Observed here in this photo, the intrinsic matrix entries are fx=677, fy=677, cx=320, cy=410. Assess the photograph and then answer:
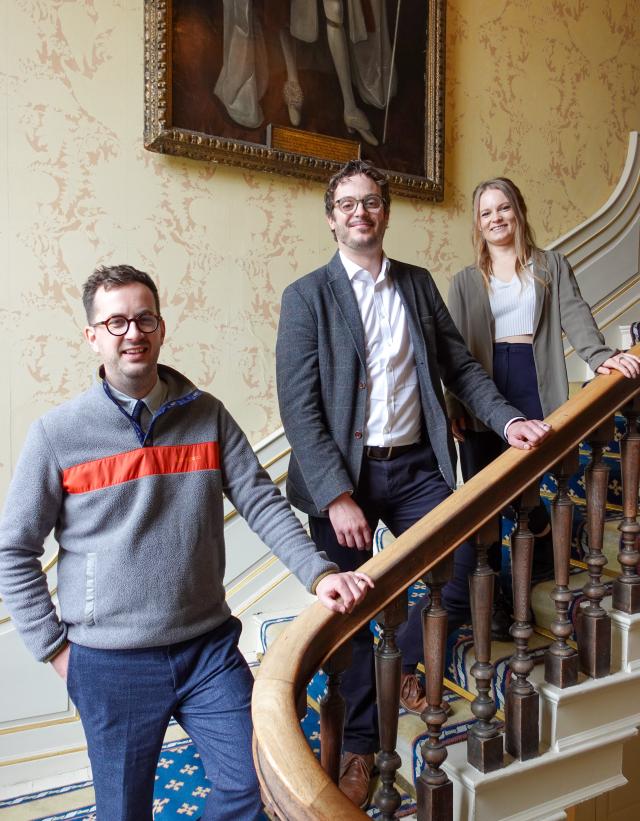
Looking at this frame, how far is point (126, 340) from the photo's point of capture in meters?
1.29

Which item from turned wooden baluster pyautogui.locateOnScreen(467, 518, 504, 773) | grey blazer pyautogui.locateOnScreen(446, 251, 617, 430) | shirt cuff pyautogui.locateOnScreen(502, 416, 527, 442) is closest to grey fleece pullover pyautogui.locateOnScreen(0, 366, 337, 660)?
turned wooden baluster pyautogui.locateOnScreen(467, 518, 504, 773)

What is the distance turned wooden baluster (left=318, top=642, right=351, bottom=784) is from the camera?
46.7 inches

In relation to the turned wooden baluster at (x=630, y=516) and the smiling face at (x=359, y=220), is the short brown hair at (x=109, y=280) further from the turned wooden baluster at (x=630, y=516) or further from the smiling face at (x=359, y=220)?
the turned wooden baluster at (x=630, y=516)

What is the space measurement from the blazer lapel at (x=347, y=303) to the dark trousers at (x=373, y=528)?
0.93 ft

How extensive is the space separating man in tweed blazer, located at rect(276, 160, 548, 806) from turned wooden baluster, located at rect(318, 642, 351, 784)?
31cm

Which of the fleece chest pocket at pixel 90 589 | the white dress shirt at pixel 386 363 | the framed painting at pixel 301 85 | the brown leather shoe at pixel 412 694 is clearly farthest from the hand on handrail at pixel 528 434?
the framed painting at pixel 301 85

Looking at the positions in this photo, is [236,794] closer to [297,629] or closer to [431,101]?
[297,629]

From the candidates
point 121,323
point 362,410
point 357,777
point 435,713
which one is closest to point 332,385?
point 362,410

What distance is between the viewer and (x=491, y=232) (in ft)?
6.70

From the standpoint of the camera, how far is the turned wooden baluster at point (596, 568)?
167 centimetres

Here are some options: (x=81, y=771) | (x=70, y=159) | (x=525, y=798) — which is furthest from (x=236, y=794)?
(x=70, y=159)

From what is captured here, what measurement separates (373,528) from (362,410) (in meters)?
0.30

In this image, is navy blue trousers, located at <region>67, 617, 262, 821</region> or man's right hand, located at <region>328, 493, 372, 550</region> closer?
navy blue trousers, located at <region>67, 617, 262, 821</region>

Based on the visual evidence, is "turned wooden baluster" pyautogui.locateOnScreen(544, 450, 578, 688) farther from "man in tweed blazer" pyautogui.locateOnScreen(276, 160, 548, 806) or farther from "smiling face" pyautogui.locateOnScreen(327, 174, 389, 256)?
"smiling face" pyautogui.locateOnScreen(327, 174, 389, 256)
